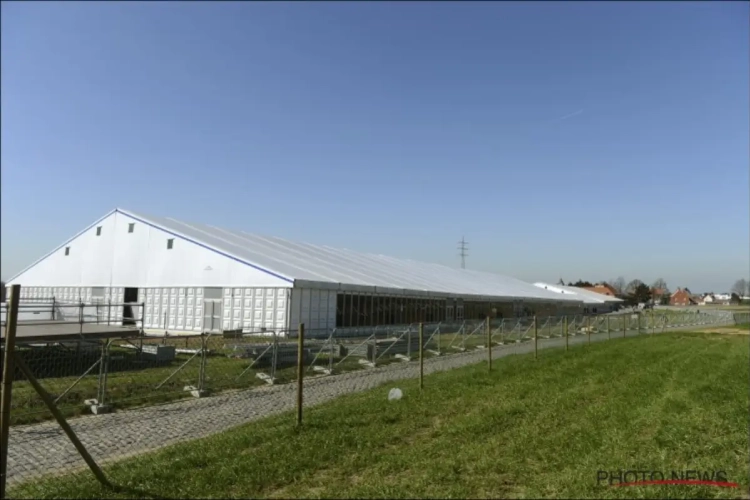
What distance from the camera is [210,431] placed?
9211 millimetres

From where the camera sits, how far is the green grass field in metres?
5.75

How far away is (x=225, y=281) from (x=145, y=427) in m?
23.0

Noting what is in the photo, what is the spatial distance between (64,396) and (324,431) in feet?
21.9

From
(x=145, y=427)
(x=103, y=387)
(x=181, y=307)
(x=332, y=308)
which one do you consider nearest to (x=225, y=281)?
(x=181, y=307)

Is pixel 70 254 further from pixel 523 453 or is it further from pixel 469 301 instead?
pixel 523 453

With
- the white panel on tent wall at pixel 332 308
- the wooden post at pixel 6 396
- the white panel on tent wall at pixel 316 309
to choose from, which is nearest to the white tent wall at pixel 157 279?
the white panel on tent wall at pixel 316 309

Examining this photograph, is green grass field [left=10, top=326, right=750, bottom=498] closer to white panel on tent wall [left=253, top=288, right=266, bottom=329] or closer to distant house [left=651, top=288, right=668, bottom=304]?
white panel on tent wall [left=253, top=288, right=266, bottom=329]

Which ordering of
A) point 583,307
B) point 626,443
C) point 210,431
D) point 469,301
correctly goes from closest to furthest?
1. point 626,443
2. point 210,431
3. point 469,301
4. point 583,307

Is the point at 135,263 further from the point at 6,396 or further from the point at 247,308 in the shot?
the point at 6,396

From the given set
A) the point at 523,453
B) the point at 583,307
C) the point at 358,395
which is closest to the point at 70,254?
the point at 358,395

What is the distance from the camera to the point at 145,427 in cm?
956
